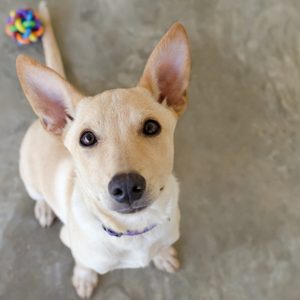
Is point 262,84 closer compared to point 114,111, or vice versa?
point 114,111

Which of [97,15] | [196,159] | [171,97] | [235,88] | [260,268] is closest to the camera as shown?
[171,97]

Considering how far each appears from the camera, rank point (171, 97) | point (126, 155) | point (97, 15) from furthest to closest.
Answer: point (97, 15), point (171, 97), point (126, 155)

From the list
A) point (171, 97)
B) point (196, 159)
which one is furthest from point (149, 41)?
point (171, 97)

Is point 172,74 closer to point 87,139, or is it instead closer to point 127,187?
point 87,139

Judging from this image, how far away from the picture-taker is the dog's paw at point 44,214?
2789 millimetres

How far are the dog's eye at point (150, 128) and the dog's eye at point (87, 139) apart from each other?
20 centimetres

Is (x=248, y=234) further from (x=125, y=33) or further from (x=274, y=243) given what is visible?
(x=125, y=33)

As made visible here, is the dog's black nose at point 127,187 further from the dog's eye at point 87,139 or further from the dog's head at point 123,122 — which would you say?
the dog's eye at point 87,139

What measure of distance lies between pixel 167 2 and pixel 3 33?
4.22 ft

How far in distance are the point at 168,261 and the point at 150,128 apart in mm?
1195

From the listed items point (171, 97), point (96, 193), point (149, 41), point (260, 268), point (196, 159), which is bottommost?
point (260, 268)

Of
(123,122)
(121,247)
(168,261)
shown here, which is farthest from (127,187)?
(168,261)

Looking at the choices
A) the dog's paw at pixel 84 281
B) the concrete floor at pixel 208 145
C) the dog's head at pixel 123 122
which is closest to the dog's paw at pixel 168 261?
the concrete floor at pixel 208 145

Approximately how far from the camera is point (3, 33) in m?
3.35
